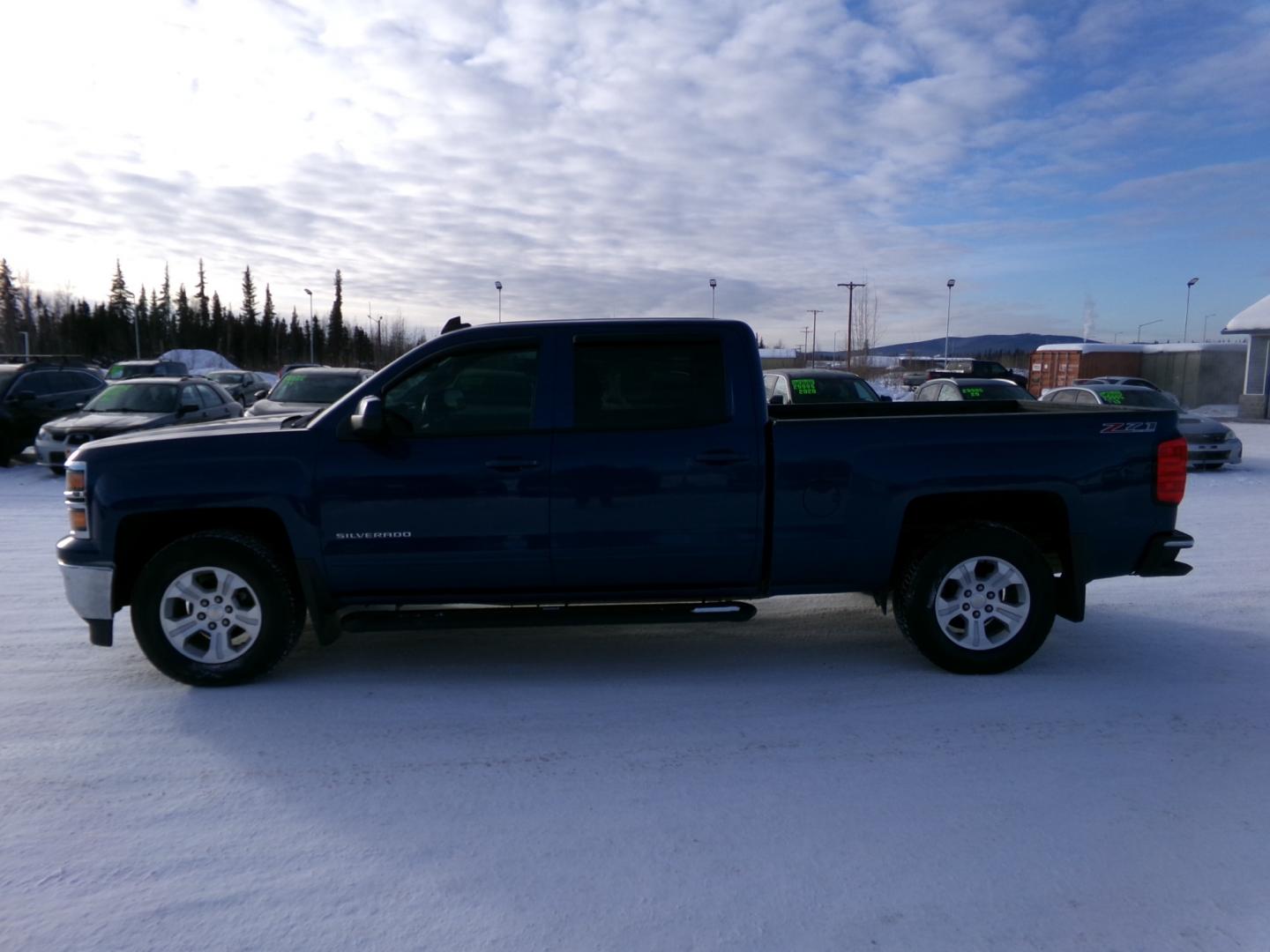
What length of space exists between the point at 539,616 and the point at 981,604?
2457mm

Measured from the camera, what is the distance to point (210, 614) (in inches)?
195

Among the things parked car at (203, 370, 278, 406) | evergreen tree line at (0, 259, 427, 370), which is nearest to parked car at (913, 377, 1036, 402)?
parked car at (203, 370, 278, 406)

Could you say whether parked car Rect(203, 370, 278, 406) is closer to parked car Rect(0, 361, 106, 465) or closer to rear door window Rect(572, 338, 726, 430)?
parked car Rect(0, 361, 106, 465)

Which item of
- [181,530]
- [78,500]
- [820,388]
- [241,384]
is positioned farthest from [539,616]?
[241,384]

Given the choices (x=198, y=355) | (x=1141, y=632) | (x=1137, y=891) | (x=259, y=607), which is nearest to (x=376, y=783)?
(x=259, y=607)

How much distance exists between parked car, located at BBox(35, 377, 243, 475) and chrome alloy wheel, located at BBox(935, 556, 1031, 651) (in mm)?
11340

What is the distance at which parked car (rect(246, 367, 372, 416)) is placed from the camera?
14422 millimetres

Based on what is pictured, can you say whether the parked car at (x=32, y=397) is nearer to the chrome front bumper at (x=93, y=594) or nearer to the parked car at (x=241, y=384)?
the parked car at (x=241, y=384)

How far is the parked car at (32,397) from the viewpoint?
15.1m

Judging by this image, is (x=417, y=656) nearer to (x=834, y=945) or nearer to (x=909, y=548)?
(x=909, y=548)

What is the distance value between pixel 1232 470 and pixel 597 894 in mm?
15703

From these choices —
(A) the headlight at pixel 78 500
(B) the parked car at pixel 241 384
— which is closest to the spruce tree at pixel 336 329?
(B) the parked car at pixel 241 384

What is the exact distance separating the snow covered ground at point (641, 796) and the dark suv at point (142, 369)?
55.4 feet

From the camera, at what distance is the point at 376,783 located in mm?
3898
